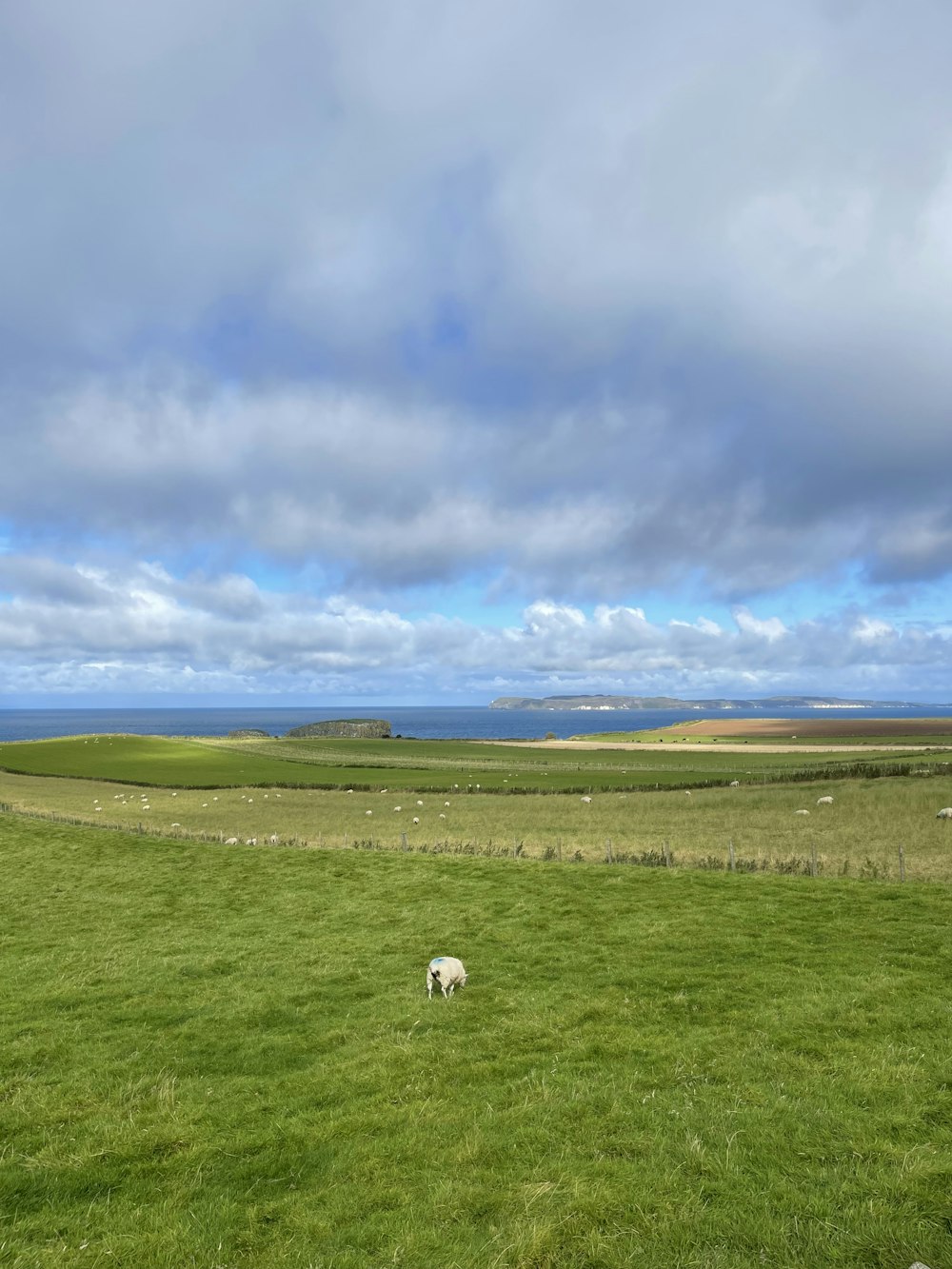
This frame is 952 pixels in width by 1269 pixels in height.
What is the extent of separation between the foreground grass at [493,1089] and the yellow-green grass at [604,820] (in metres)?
11.7

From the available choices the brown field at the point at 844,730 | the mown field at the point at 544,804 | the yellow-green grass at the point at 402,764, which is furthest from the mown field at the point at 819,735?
the mown field at the point at 544,804

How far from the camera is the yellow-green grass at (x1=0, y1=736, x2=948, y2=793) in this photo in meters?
80.8

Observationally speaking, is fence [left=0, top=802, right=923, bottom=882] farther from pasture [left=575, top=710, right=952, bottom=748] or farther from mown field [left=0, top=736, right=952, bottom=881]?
pasture [left=575, top=710, right=952, bottom=748]

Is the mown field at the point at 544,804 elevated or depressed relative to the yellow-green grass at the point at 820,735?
elevated

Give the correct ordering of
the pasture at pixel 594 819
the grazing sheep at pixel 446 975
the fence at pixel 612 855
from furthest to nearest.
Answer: the pasture at pixel 594 819 → the fence at pixel 612 855 → the grazing sheep at pixel 446 975

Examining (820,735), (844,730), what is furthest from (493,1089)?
(844,730)

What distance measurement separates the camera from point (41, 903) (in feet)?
90.5

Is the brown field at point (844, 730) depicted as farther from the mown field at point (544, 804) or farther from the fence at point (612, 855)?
the fence at point (612, 855)

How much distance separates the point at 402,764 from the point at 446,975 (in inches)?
3742

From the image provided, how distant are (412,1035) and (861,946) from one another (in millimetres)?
12573

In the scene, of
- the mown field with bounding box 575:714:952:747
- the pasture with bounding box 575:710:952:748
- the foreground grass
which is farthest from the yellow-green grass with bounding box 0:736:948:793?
the foreground grass

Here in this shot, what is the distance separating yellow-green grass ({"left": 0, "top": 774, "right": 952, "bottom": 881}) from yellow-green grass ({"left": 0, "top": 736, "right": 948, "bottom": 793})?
1047 centimetres

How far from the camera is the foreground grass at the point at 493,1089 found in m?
8.12

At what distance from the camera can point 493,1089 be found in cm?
1189
